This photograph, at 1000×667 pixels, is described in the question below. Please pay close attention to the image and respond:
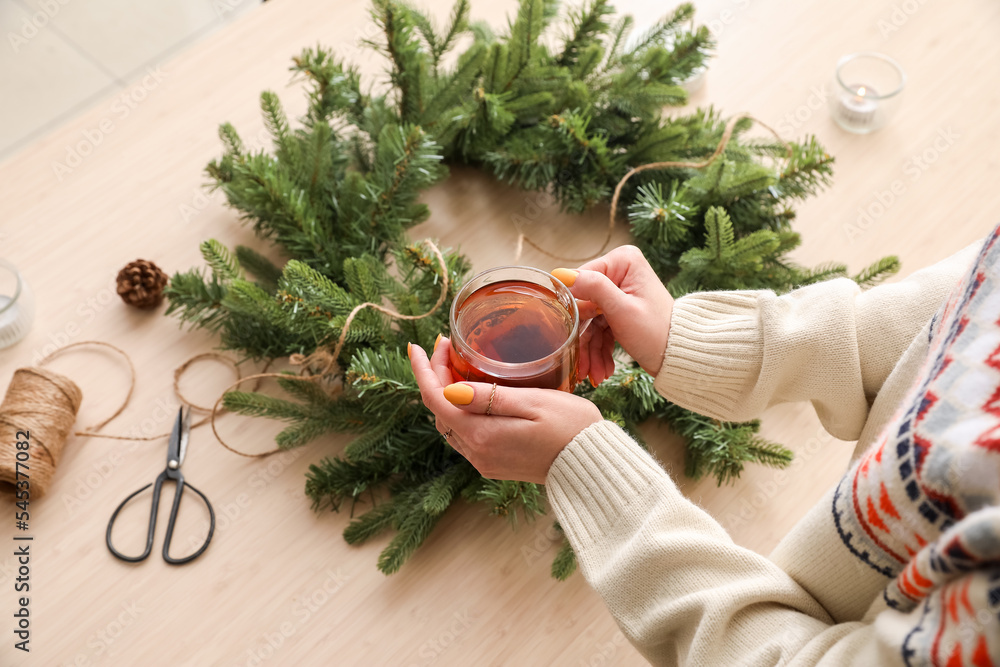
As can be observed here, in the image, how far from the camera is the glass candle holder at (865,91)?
42.2 inches

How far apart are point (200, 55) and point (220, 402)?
0.61 m

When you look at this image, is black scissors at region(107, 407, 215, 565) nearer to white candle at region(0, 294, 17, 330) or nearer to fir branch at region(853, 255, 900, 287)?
white candle at region(0, 294, 17, 330)

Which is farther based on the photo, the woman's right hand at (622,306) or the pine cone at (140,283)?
the pine cone at (140,283)

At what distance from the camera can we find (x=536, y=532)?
31.7 inches

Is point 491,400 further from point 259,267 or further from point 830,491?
point 259,267

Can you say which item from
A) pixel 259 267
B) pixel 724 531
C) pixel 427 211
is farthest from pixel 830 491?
pixel 259 267

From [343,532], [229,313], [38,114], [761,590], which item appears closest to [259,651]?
[343,532]

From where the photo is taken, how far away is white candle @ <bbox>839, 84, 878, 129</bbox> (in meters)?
1.07

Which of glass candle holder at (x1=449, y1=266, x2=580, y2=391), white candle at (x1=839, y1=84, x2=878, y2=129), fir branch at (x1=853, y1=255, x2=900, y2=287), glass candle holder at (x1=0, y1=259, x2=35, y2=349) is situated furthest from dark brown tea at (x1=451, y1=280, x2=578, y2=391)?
white candle at (x1=839, y1=84, x2=878, y2=129)

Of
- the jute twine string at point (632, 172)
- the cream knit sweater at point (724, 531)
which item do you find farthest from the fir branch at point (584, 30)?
the cream knit sweater at point (724, 531)

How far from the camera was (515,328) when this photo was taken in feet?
2.10

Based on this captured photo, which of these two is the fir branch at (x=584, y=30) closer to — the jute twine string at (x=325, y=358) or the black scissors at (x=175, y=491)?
the jute twine string at (x=325, y=358)

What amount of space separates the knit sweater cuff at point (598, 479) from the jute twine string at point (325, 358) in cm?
25

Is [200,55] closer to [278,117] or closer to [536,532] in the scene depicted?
[278,117]
